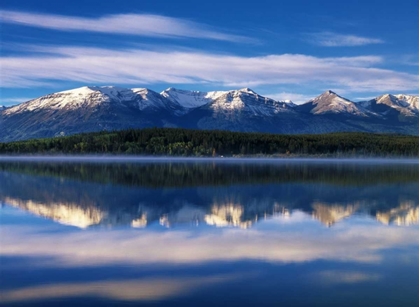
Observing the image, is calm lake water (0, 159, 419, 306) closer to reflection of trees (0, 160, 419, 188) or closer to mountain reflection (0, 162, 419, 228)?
mountain reflection (0, 162, 419, 228)

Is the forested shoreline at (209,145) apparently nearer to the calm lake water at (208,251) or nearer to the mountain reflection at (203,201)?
the mountain reflection at (203,201)

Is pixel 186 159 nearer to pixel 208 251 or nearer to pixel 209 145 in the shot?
pixel 209 145

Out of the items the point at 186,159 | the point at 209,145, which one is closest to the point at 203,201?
the point at 186,159

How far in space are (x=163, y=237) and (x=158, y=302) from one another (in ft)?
27.1

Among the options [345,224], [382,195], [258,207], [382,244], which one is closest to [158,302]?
[382,244]

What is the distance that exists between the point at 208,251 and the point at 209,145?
14500 cm

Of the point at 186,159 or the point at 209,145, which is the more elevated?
the point at 209,145

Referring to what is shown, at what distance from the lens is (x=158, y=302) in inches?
520

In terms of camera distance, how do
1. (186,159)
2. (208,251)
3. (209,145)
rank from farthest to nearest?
1. (209,145)
2. (186,159)
3. (208,251)

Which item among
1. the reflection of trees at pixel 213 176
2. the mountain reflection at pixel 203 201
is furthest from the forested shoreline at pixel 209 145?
the mountain reflection at pixel 203 201

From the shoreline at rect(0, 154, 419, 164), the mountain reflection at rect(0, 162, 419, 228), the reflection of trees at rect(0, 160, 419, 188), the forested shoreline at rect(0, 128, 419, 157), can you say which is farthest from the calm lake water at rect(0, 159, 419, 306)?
the forested shoreline at rect(0, 128, 419, 157)

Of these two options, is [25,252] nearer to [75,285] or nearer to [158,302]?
[75,285]

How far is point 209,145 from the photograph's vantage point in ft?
537

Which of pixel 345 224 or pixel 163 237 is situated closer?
pixel 163 237
